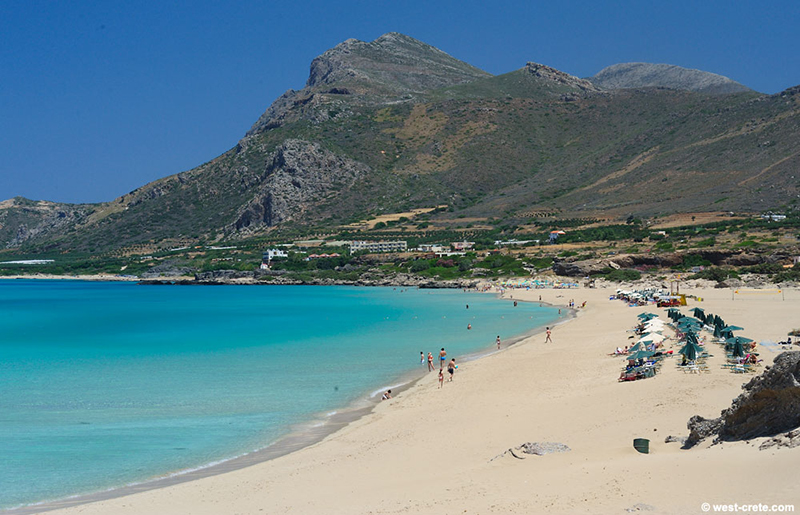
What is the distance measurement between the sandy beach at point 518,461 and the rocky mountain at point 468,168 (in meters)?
106

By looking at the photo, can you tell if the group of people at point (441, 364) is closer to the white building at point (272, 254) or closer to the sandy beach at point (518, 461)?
the sandy beach at point (518, 461)

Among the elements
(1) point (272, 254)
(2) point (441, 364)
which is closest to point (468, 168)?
(1) point (272, 254)

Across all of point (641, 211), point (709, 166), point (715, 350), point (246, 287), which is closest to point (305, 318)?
point (715, 350)

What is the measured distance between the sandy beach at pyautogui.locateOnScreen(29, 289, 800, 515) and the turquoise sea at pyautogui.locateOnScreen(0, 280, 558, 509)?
2.41 m

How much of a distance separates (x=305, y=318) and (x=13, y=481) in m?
44.5

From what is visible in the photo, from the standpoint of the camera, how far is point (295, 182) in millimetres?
166750

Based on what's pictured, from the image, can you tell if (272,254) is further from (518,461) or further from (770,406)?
(770,406)

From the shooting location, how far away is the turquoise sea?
656 inches

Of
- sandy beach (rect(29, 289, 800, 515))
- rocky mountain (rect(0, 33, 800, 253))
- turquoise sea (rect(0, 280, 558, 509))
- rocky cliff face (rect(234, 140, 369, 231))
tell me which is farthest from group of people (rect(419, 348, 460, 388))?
rocky cliff face (rect(234, 140, 369, 231))

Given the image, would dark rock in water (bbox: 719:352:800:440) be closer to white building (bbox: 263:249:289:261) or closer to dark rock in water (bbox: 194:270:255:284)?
dark rock in water (bbox: 194:270:255:284)

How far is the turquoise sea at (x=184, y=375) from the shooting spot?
16672 millimetres

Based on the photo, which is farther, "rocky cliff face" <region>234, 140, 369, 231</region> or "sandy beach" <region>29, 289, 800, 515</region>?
"rocky cliff face" <region>234, 140, 369, 231</region>

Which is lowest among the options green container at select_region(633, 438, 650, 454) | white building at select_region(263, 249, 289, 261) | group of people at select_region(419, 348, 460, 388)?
group of people at select_region(419, 348, 460, 388)

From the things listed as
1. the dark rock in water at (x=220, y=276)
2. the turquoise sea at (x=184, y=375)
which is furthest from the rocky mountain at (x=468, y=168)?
the turquoise sea at (x=184, y=375)
